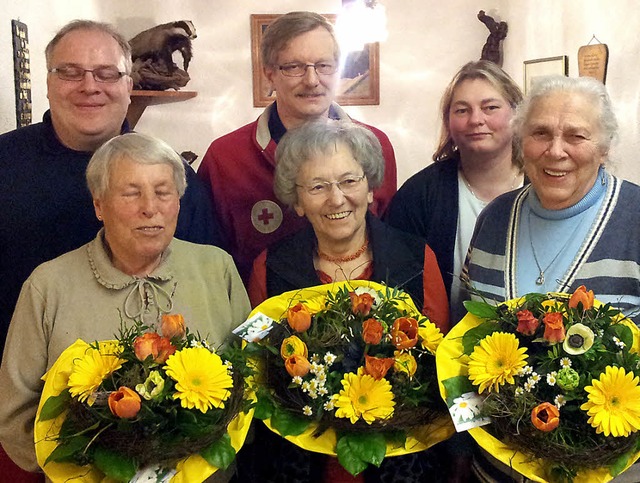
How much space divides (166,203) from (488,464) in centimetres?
96

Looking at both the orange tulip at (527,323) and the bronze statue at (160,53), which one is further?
the bronze statue at (160,53)

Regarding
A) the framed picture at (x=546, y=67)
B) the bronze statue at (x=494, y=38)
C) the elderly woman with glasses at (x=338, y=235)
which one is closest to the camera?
the elderly woman with glasses at (x=338, y=235)

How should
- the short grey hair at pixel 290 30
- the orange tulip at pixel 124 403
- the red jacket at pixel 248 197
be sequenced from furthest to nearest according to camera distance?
1. the red jacket at pixel 248 197
2. the short grey hair at pixel 290 30
3. the orange tulip at pixel 124 403

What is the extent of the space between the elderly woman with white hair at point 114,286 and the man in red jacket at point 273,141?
560 mm

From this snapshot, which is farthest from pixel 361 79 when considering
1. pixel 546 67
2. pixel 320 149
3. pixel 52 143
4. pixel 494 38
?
pixel 52 143

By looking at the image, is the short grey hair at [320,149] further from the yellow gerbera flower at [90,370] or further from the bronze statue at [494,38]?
the bronze statue at [494,38]

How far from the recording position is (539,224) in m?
1.68

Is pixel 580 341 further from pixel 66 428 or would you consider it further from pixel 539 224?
pixel 66 428

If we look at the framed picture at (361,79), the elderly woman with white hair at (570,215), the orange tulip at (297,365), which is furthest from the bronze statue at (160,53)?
the orange tulip at (297,365)

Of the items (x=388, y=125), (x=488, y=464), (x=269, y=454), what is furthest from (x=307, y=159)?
(x=388, y=125)

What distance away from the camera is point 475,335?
1366mm

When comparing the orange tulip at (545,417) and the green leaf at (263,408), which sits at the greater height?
the orange tulip at (545,417)

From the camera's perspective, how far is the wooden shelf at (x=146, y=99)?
11.9 ft

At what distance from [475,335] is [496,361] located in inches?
4.0
